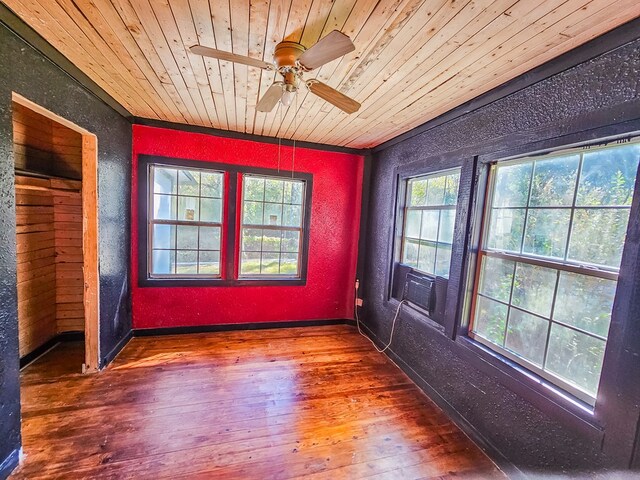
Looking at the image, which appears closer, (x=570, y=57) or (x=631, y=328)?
(x=631, y=328)

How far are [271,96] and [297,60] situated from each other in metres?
0.35

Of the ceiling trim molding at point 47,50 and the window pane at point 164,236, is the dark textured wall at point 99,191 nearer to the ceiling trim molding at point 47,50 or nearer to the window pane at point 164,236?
Answer: the ceiling trim molding at point 47,50

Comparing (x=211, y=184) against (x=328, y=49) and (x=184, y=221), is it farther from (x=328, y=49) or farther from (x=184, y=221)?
(x=328, y=49)

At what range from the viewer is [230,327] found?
350 cm

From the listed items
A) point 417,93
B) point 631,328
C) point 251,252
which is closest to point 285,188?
point 251,252

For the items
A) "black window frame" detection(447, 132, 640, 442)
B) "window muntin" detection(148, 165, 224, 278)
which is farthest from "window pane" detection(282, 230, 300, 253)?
"black window frame" detection(447, 132, 640, 442)

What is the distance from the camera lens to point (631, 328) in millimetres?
1221

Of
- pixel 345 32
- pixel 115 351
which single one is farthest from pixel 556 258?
pixel 115 351

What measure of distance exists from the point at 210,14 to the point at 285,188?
235 cm

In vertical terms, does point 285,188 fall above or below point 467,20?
below

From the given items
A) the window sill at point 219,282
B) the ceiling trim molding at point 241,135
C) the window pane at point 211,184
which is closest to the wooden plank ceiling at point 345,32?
the ceiling trim molding at point 241,135

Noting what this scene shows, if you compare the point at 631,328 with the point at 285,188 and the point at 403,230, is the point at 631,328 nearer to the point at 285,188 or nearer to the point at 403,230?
the point at 403,230

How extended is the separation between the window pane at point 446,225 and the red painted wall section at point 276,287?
142 cm

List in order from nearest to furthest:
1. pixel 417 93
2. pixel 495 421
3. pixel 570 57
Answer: pixel 570 57
pixel 495 421
pixel 417 93
